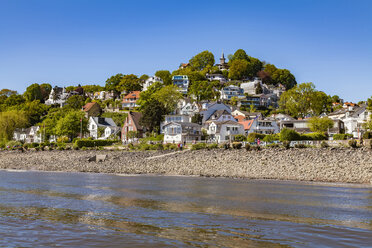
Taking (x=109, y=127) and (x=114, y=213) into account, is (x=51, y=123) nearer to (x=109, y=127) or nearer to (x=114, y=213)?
(x=109, y=127)

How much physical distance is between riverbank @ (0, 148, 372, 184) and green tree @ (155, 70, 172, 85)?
101220 millimetres

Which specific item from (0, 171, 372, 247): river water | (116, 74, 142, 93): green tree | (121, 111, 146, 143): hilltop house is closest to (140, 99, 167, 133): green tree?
(121, 111, 146, 143): hilltop house

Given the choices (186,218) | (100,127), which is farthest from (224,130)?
(186,218)

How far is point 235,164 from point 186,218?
1144 inches

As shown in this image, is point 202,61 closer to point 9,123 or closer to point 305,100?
point 305,100

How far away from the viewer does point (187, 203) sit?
2214 cm

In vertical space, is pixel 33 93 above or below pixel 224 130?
above

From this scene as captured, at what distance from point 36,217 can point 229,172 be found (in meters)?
29.0

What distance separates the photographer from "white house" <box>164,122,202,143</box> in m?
80.0

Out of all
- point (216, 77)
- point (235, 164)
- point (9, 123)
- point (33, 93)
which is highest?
point (216, 77)

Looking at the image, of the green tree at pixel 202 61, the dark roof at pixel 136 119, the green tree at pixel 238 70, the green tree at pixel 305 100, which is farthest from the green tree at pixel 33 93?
the green tree at pixel 305 100

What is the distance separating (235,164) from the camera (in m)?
45.6

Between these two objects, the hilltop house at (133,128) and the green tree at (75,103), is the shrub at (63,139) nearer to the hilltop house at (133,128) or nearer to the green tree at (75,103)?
the hilltop house at (133,128)

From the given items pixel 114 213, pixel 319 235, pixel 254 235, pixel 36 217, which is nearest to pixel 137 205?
pixel 114 213
